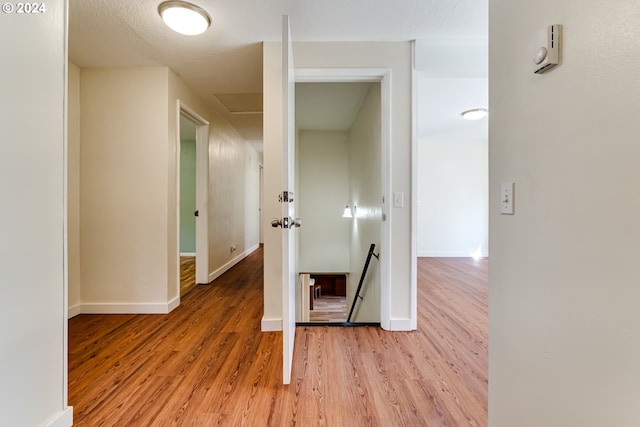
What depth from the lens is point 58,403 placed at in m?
1.19

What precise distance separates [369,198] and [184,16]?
7.31 ft

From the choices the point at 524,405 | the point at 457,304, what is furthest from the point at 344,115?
the point at 524,405

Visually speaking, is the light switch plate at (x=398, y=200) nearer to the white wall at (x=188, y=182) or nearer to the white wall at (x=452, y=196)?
the white wall at (x=452, y=196)

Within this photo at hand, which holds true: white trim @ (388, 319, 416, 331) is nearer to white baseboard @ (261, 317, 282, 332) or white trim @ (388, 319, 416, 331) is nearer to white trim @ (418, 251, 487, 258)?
white baseboard @ (261, 317, 282, 332)

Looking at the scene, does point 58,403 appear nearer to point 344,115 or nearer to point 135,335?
point 135,335

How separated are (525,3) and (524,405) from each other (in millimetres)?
1386

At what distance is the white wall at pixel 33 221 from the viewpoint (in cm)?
101

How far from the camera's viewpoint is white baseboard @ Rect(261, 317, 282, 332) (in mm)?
2145

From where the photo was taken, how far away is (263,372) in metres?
1.62

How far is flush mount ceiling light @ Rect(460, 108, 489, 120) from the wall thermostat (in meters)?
3.47

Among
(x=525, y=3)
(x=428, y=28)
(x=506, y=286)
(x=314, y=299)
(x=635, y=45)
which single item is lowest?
(x=314, y=299)

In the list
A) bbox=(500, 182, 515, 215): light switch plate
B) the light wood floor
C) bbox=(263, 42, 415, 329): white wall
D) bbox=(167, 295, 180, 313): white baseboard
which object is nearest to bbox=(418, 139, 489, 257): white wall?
the light wood floor

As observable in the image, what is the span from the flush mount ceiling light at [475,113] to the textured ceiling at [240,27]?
200 centimetres

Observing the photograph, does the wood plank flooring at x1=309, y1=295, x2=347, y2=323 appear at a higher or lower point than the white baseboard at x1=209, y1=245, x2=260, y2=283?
lower
